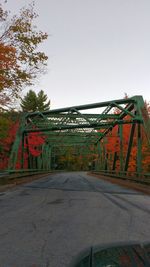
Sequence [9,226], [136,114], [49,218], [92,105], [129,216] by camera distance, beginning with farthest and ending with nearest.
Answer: [92,105] → [136,114] → [129,216] → [49,218] → [9,226]

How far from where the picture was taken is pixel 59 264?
4.20 meters

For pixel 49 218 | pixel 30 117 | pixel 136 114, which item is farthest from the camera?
pixel 30 117

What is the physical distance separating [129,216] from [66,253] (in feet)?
13.0

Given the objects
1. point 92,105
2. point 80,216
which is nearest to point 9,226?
point 80,216

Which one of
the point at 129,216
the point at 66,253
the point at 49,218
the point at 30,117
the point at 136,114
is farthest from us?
the point at 30,117

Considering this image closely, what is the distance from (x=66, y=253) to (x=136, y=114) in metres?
17.3

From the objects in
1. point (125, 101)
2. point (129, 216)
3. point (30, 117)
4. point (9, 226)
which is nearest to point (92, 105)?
point (125, 101)

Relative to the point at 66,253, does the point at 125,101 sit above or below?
above

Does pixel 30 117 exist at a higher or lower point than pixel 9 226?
higher

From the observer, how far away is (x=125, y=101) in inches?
859

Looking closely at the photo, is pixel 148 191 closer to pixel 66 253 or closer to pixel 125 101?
pixel 125 101

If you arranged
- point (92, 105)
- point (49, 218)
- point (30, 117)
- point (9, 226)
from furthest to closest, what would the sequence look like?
point (30, 117) → point (92, 105) → point (49, 218) → point (9, 226)

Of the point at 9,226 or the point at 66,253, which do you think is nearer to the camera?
the point at 66,253

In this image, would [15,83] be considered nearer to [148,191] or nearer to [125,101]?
[125,101]
